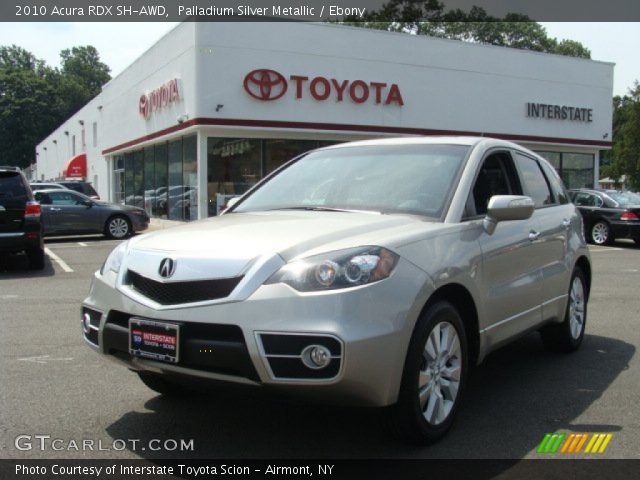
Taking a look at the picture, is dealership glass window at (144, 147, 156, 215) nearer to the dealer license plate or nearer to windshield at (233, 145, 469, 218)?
windshield at (233, 145, 469, 218)

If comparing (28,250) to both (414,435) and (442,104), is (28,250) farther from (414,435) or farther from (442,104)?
(442,104)

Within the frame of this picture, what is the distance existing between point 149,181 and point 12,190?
17.5m

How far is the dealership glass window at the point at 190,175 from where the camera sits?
872 inches

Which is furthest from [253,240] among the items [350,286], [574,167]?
Answer: [574,167]

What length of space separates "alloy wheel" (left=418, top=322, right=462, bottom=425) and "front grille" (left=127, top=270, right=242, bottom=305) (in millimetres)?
1088

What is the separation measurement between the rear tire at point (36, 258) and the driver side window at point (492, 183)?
29.0ft

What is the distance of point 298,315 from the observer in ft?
10.3

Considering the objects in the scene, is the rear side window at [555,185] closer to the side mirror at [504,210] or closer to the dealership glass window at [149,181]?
the side mirror at [504,210]

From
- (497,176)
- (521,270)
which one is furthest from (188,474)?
(497,176)

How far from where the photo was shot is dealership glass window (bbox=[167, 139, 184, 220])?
23.8 m

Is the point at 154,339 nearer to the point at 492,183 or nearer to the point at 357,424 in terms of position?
the point at 357,424

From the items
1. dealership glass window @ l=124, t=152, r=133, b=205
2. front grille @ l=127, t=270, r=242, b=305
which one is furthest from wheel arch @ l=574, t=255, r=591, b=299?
dealership glass window @ l=124, t=152, r=133, b=205

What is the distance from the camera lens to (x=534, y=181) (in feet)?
17.9

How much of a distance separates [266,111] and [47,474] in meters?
19.1
